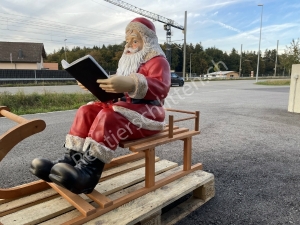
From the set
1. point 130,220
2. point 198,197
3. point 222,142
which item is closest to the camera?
point 130,220

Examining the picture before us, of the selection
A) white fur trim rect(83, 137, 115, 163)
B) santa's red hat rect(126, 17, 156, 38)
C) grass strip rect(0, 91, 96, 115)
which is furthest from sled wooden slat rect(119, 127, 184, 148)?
grass strip rect(0, 91, 96, 115)

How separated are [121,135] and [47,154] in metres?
2.13

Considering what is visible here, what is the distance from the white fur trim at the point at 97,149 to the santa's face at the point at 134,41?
0.80 metres

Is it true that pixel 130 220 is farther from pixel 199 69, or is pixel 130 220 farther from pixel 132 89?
pixel 199 69

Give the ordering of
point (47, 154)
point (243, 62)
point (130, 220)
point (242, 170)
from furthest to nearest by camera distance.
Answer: point (243, 62) → point (47, 154) → point (242, 170) → point (130, 220)

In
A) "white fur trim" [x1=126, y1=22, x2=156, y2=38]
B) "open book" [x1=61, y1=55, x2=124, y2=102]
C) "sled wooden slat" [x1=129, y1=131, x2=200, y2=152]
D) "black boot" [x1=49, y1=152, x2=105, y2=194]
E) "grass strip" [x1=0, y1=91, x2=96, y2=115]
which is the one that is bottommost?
"grass strip" [x1=0, y1=91, x2=96, y2=115]

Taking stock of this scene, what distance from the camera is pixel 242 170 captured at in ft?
9.50

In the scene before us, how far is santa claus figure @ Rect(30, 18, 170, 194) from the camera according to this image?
1529 millimetres

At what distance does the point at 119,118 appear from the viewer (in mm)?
1664

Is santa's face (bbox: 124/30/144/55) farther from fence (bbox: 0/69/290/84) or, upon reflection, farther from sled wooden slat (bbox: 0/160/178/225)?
fence (bbox: 0/69/290/84)

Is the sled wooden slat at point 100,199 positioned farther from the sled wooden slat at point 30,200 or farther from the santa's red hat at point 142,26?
the santa's red hat at point 142,26

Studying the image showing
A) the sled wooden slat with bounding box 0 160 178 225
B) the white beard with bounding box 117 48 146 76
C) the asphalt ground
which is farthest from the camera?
the asphalt ground

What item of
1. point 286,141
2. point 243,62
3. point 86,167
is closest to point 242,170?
point 286,141

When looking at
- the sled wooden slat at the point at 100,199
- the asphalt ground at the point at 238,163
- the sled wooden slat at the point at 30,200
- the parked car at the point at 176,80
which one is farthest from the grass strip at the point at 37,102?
the parked car at the point at 176,80
